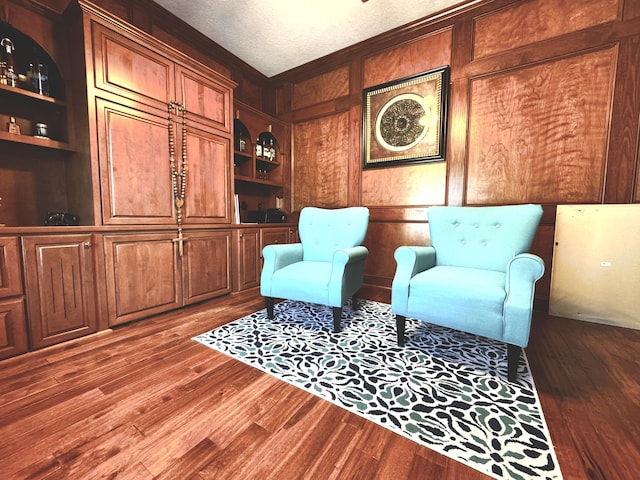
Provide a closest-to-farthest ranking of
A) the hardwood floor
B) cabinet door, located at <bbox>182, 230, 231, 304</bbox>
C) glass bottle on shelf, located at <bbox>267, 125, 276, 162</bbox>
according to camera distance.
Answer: the hardwood floor < cabinet door, located at <bbox>182, 230, 231, 304</bbox> < glass bottle on shelf, located at <bbox>267, 125, 276, 162</bbox>

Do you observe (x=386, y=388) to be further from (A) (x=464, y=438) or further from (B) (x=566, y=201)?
(B) (x=566, y=201)

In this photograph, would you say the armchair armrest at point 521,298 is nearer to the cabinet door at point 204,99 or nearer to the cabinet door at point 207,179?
the cabinet door at point 207,179

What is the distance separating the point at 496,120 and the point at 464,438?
2685 mm

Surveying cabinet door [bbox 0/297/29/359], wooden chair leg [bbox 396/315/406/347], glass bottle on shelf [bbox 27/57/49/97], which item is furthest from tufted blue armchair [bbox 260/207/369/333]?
glass bottle on shelf [bbox 27/57/49/97]

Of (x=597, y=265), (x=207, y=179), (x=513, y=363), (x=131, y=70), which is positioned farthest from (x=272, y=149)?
(x=597, y=265)

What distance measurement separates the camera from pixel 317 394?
48.5 inches

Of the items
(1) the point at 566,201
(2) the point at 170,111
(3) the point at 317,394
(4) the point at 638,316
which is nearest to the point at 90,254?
(2) the point at 170,111

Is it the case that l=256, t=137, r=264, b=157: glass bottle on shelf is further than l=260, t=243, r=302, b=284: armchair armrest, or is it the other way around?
l=256, t=137, r=264, b=157: glass bottle on shelf

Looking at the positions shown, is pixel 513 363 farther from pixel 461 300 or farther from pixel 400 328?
pixel 400 328

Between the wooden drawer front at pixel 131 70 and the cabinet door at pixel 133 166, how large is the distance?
0.13m

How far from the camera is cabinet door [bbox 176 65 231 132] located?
7.48 ft

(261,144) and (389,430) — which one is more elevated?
(261,144)

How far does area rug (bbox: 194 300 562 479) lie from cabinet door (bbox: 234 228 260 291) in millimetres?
781

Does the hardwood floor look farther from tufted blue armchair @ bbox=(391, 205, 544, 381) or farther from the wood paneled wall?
the wood paneled wall
